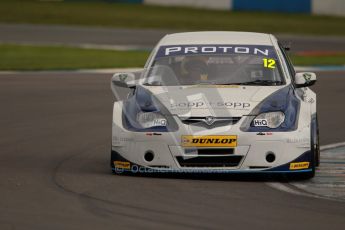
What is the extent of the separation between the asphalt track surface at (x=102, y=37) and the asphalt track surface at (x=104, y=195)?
1769 cm

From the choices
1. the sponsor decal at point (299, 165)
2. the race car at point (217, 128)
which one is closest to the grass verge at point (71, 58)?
the race car at point (217, 128)

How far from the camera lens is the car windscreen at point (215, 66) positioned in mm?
11148

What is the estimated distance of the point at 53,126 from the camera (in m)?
14.5

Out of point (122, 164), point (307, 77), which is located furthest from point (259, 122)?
point (307, 77)

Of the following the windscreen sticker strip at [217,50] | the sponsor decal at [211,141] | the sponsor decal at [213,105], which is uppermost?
the windscreen sticker strip at [217,50]

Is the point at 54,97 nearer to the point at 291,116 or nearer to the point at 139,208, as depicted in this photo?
the point at 291,116

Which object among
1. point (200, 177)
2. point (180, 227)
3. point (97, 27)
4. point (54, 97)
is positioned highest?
point (180, 227)

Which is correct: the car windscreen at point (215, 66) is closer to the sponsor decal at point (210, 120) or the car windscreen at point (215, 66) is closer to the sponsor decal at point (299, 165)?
the sponsor decal at point (210, 120)

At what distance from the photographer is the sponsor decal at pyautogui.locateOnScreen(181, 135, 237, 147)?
32.7ft

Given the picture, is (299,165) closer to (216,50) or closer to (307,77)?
(307,77)

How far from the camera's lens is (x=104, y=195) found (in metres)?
9.14

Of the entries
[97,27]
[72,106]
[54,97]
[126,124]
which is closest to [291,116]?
[126,124]

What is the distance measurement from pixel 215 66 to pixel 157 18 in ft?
97.9

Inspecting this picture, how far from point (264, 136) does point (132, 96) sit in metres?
1.54
